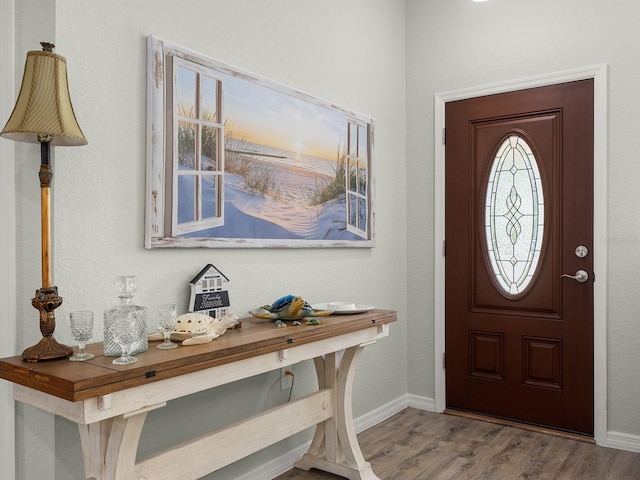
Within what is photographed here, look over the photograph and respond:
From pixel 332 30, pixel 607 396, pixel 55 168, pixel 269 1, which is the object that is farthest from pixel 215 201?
pixel 607 396

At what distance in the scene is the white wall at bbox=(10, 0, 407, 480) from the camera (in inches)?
69.9

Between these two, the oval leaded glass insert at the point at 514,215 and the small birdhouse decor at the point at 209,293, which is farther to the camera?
the oval leaded glass insert at the point at 514,215

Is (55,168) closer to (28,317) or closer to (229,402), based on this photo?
(28,317)

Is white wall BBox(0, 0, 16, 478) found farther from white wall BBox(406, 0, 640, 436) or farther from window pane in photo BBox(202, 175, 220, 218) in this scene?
white wall BBox(406, 0, 640, 436)

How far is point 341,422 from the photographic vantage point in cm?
257

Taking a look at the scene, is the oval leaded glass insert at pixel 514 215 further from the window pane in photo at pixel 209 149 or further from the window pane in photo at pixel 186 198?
the window pane in photo at pixel 186 198

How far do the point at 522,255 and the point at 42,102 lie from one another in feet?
9.34

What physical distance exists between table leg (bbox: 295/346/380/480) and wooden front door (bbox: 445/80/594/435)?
129cm

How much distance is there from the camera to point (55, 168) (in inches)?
68.8

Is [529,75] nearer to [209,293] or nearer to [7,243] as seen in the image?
[209,293]

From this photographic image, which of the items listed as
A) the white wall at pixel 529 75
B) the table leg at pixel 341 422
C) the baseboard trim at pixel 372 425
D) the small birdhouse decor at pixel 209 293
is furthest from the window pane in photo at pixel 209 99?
the white wall at pixel 529 75

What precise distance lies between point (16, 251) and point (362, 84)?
233 cm

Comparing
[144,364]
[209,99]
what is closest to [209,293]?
[144,364]

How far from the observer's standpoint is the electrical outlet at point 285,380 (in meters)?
2.65
